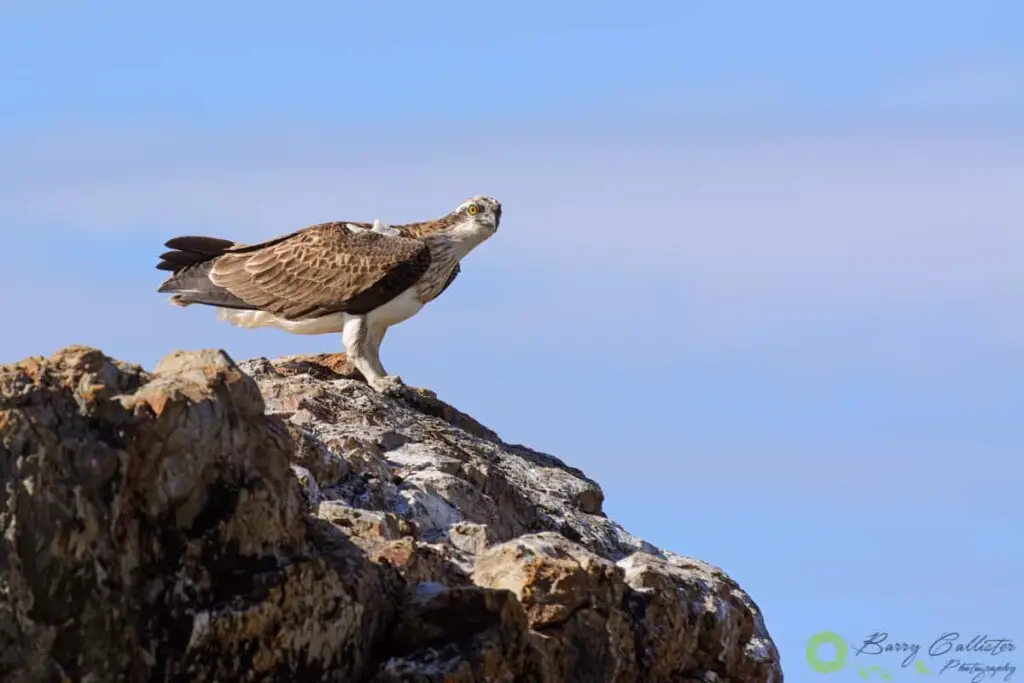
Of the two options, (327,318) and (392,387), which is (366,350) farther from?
(392,387)

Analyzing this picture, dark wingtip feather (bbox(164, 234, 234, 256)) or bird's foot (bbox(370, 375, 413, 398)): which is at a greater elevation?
dark wingtip feather (bbox(164, 234, 234, 256))

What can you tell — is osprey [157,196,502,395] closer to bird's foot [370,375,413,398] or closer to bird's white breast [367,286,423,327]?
bird's white breast [367,286,423,327]

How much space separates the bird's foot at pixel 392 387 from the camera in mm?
14844

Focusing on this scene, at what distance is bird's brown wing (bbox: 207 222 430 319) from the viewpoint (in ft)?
57.9

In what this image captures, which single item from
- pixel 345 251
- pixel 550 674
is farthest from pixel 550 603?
pixel 345 251

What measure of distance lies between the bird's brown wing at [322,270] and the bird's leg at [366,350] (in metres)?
0.27

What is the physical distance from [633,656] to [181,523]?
116 inches

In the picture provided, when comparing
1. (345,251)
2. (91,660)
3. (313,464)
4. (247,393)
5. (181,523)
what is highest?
(345,251)

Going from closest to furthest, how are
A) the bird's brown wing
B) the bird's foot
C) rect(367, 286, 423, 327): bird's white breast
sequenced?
the bird's foot
rect(367, 286, 423, 327): bird's white breast
the bird's brown wing

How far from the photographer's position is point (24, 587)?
23.6 ft

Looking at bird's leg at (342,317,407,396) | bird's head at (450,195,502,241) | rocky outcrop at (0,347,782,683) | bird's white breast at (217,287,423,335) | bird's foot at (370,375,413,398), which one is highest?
bird's head at (450,195,502,241)

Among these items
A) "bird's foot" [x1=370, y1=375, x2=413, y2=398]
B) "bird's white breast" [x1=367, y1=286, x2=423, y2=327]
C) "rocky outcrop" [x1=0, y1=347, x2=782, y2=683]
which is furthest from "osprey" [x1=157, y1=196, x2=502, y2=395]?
"rocky outcrop" [x1=0, y1=347, x2=782, y2=683]

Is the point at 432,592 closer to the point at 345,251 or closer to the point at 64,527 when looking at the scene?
the point at 64,527

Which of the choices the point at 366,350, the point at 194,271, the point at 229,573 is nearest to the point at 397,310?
the point at 366,350
